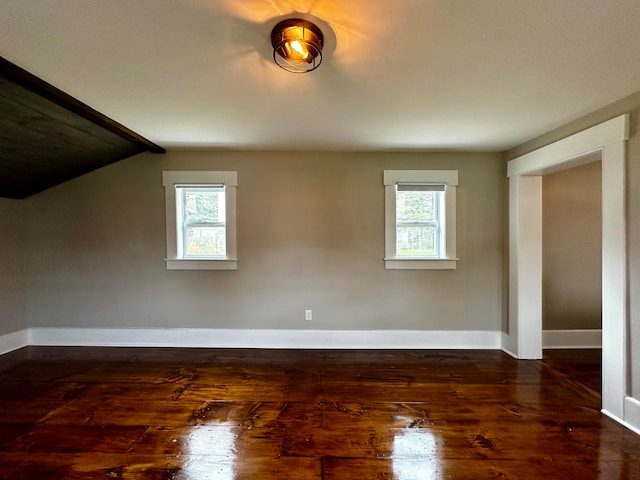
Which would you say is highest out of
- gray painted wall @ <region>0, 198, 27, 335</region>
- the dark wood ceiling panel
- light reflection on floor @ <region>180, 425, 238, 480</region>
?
the dark wood ceiling panel

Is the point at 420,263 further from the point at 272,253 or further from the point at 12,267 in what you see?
the point at 12,267

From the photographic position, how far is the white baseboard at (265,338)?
12.1 ft

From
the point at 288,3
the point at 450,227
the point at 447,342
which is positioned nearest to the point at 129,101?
the point at 288,3

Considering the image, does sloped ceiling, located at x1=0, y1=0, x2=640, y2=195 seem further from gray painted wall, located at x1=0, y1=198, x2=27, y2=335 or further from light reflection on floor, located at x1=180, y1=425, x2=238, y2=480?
light reflection on floor, located at x1=180, y1=425, x2=238, y2=480

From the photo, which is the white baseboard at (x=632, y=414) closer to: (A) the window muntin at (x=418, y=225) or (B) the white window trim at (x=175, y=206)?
(A) the window muntin at (x=418, y=225)

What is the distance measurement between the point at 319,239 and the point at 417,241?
3.88 feet

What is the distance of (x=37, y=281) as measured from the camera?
146 inches

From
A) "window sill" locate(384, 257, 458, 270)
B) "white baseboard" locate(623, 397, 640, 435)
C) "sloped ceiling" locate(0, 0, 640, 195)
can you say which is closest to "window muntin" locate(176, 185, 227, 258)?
"sloped ceiling" locate(0, 0, 640, 195)

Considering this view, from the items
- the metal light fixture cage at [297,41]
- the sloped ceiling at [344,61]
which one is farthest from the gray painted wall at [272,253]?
the metal light fixture cage at [297,41]

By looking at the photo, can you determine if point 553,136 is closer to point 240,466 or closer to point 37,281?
point 240,466

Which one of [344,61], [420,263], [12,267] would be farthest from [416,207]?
[12,267]

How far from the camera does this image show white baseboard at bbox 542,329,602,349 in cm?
366

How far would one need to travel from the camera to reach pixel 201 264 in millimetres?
3676

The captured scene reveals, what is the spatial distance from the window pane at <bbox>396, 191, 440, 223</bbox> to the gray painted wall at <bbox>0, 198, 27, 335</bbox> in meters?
4.45
